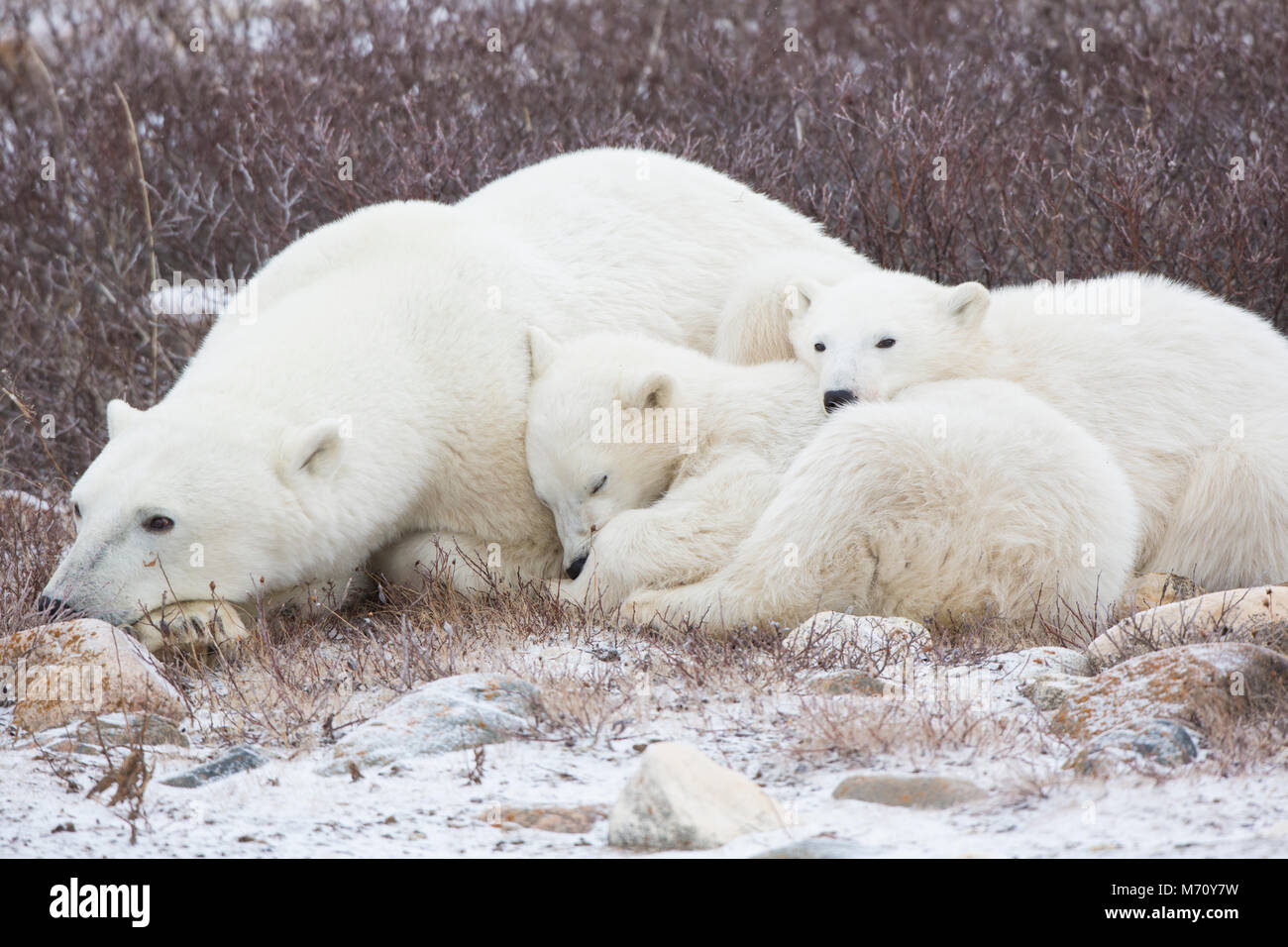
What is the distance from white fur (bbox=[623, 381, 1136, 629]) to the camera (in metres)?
3.58

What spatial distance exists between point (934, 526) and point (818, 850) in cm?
151

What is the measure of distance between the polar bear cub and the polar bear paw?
1.75 m

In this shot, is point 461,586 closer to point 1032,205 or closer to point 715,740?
point 715,740

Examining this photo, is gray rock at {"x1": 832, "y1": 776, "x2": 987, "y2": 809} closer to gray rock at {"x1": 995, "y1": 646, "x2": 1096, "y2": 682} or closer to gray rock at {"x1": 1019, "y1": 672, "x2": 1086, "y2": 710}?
gray rock at {"x1": 1019, "y1": 672, "x2": 1086, "y2": 710}

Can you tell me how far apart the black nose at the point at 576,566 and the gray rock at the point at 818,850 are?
68.9 inches

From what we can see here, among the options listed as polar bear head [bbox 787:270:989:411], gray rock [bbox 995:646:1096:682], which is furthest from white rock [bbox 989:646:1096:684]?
polar bear head [bbox 787:270:989:411]

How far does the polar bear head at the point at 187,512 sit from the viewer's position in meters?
3.46

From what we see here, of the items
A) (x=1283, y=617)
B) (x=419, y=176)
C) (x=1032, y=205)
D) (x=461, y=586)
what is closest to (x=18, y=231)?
(x=419, y=176)

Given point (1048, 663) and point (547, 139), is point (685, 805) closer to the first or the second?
point (1048, 663)

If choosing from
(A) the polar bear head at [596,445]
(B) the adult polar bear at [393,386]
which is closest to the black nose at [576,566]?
(A) the polar bear head at [596,445]

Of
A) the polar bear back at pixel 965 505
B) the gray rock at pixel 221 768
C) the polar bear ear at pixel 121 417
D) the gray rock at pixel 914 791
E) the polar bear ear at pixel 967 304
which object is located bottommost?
the gray rock at pixel 221 768

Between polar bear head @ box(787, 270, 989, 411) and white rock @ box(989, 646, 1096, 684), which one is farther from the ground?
polar bear head @ box(787, 270, 989, 411)

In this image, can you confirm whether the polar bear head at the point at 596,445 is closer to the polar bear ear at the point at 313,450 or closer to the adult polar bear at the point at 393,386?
the adult polar bear at the point at 393,386

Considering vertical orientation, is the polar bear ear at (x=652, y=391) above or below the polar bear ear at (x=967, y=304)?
below
